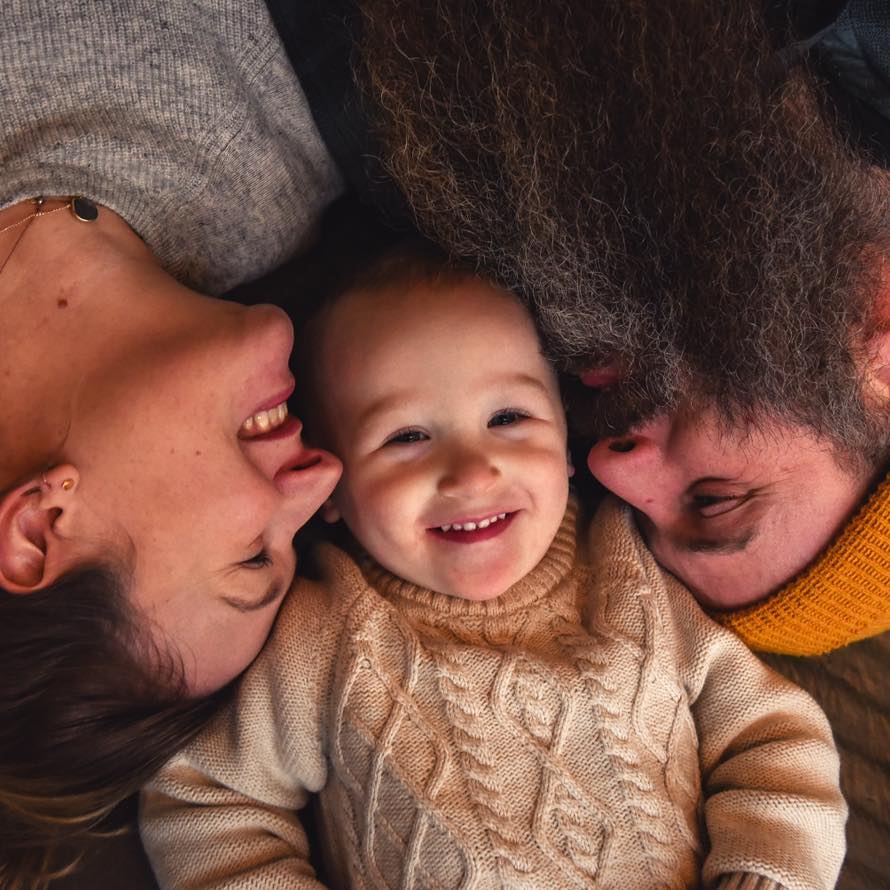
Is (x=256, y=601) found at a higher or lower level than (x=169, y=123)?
lower

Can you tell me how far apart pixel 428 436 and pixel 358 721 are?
38 centimetres

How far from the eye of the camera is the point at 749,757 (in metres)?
1.18

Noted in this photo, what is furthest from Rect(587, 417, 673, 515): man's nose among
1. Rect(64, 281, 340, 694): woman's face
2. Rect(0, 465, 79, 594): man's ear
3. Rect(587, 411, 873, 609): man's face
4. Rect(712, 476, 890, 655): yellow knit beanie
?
Rect(0, 465, 79, 594): man's ear

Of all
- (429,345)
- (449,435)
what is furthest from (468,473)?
(429,345)

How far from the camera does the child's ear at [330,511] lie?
50.6 inches

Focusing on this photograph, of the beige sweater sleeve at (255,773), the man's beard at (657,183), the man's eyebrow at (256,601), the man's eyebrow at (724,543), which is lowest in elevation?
the beige sweater sleeve at (255,773)

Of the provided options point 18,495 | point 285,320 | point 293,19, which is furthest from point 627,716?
point 293,19

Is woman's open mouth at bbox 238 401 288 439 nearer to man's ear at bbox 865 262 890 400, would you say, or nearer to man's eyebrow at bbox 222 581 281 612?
man's eyebrow at bbox 222 581 281 612

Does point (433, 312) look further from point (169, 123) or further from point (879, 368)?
point (879, 368)

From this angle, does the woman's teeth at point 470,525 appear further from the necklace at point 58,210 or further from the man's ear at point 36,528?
the necklace at point 58,210

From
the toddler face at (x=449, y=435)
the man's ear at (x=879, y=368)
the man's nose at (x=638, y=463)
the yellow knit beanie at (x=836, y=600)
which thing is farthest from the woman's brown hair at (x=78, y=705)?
the man's ear at (x=879, y=368)

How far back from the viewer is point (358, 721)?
1.14 m

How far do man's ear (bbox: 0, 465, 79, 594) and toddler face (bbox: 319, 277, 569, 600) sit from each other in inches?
15.3

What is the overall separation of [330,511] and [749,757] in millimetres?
665
